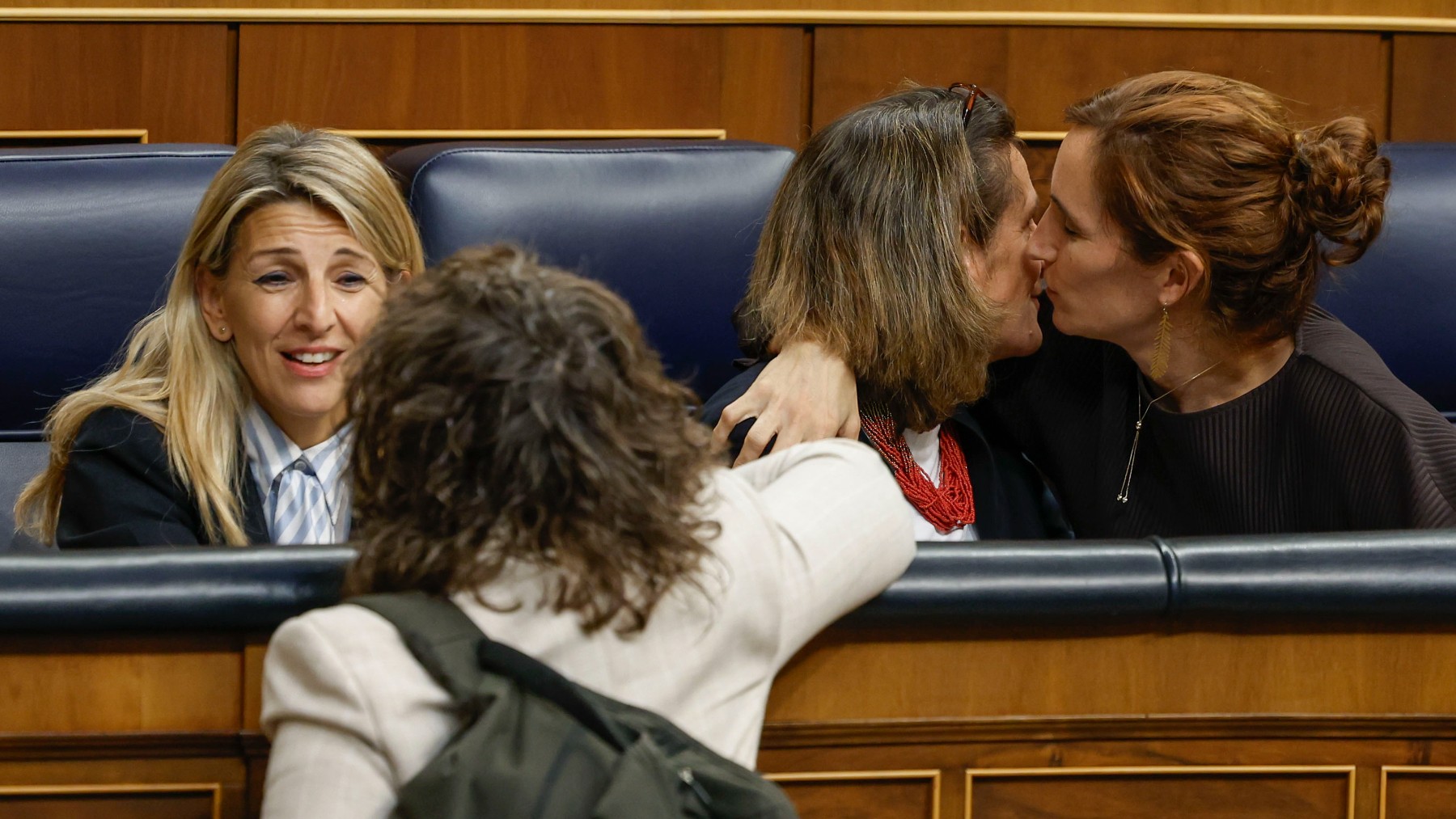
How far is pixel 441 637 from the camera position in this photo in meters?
0.80

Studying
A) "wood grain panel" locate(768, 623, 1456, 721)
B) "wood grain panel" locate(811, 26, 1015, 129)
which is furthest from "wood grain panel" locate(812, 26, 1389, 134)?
"wood grain panel" locate(768, 623, 1456, 721)

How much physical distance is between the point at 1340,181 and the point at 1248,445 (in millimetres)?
288

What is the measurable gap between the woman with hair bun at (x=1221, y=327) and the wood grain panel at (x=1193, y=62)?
128 centimetres

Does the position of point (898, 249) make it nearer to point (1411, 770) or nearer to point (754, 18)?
point (1411, 770)

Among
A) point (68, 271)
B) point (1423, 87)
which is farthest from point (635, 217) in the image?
point (1423, 87)

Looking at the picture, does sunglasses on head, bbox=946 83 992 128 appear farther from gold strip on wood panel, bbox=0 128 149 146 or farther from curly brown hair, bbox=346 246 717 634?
gold strip on wood panel, bbox=0 128 149 146

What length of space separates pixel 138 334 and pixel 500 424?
0.89 m

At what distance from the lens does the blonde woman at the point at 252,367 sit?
140 cm

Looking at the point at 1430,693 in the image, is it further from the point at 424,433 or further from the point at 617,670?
the point at 424,433

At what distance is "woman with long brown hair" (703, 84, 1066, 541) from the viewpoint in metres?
1.55

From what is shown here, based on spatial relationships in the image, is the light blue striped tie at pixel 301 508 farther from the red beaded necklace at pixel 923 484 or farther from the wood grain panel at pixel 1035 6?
the wood grain panel at pixel 1035 6

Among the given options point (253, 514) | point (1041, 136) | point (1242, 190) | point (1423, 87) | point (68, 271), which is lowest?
point (253, 514)

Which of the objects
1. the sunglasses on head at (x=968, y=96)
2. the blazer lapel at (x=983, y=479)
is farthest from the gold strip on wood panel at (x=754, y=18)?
the blazer lapel at (x=983, y=479)

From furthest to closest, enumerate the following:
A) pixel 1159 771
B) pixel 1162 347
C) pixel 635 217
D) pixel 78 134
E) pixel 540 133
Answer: pixel 540 133, pixel 78 134, pixel 635 217, pixel 1162 347, pixel 1159 771
